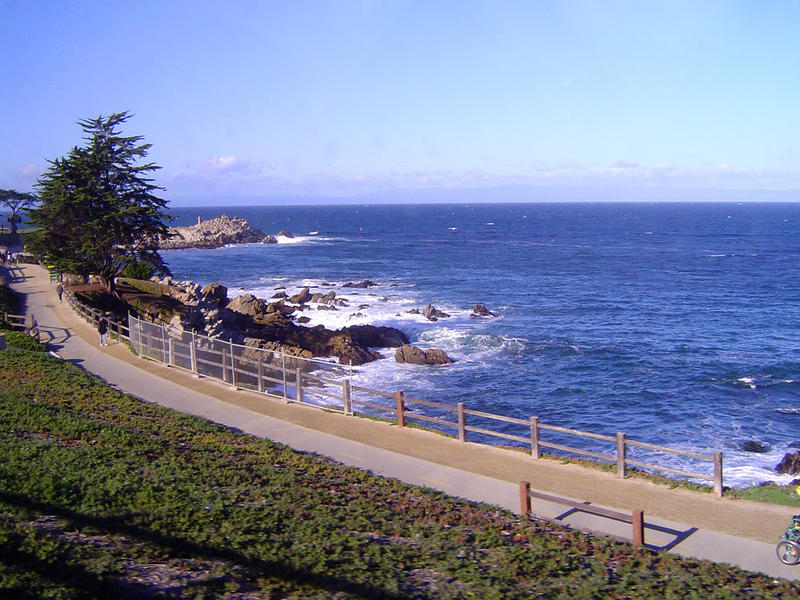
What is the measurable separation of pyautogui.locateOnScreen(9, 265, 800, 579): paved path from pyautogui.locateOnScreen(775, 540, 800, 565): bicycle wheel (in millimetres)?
99

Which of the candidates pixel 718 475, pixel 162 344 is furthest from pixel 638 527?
pixel 162 344

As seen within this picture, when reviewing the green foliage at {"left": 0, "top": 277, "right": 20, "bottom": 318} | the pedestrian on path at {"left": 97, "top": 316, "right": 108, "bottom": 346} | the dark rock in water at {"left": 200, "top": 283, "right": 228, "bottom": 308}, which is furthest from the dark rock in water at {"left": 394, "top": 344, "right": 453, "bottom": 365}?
the green foliage at {"left": 0, "top": 277, "right": 20, "bottom": 318}

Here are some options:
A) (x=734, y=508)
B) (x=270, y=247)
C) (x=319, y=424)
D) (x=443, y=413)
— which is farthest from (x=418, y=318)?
(x=270, y=247)

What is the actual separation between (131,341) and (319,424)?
13.0 metres

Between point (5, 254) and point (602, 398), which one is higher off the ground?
point (5, 254)

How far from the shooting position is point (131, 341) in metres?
26.8

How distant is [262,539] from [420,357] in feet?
89.1

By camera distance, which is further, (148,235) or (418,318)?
(418,318)

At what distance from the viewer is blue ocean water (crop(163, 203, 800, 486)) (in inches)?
1056

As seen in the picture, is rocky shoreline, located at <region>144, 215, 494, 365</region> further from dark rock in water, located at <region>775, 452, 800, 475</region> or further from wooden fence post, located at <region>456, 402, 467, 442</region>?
dark rock in water, located at <region>775, 452, 800, 475</region>

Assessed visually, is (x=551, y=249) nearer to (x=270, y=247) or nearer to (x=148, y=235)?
(x=270, y=247)

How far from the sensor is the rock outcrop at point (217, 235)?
115 metres

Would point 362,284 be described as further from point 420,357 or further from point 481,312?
point 420,357

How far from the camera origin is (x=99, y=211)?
39.8 metres
